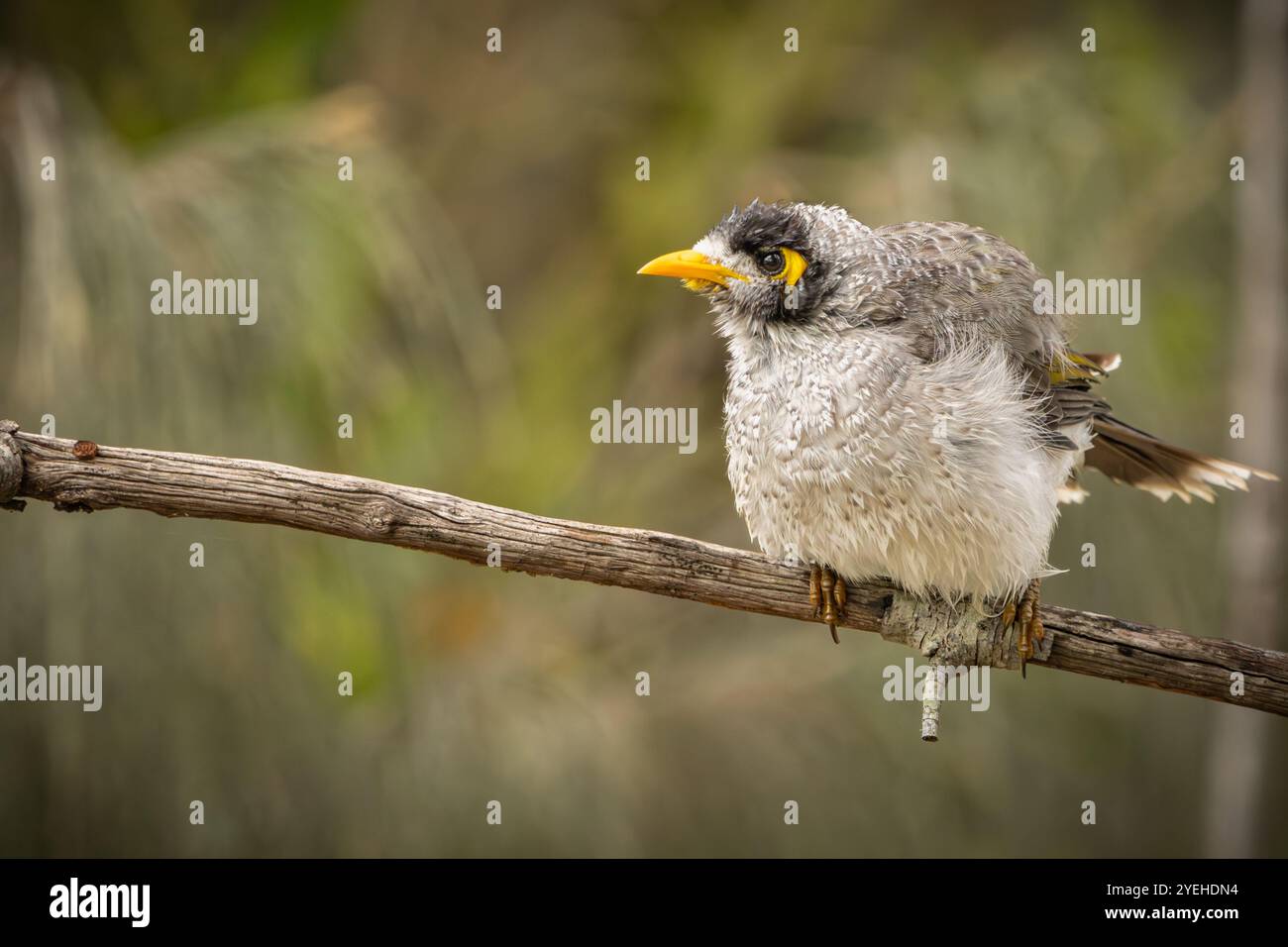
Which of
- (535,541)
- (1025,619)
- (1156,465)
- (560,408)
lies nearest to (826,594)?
(1025,619)

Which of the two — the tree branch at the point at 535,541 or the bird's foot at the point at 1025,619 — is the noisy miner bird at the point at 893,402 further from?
the tree branch at the point at 535,541

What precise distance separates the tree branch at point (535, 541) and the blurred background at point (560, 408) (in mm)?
1226

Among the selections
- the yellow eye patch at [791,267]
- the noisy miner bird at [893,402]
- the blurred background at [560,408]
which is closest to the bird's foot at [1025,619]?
the noisy miner bird at [893,402]

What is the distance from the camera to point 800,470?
2.79 meters

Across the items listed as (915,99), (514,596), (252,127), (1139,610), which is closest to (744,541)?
(514,596)

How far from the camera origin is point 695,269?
2.92 metres

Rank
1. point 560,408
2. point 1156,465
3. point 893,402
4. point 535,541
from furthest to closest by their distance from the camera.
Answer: point 560,408
point 1156,465
point 893,402
point 535,541

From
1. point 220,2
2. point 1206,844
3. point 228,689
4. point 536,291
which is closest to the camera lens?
point 228,689

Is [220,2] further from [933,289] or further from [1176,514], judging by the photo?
[1176,514]

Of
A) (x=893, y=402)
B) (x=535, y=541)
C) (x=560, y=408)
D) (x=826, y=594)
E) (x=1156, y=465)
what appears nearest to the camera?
(x=535, y=541)

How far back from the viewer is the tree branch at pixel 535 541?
2387 millimetres

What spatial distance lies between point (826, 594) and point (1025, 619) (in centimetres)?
A: 43

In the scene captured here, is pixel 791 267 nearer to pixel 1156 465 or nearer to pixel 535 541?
pixel 535 541

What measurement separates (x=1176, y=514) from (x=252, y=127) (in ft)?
11.9
